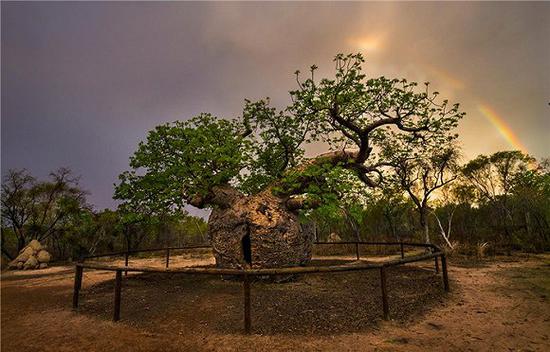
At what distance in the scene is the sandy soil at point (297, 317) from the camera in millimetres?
4719

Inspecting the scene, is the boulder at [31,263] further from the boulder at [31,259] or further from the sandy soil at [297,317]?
the sandy soil at [297,317]

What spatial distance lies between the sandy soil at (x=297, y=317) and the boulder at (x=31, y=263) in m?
14.2

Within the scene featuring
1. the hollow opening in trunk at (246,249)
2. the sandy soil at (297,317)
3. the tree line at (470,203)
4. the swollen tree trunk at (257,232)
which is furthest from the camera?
the tree line at (470,203)

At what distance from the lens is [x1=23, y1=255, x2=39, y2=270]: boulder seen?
20342 millimetres

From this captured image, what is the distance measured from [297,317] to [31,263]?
23338 mm

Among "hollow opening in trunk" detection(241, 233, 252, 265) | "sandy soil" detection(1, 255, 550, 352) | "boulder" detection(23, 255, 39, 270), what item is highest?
"hollow opening in trunk" detection(241, 233, 252, 265)

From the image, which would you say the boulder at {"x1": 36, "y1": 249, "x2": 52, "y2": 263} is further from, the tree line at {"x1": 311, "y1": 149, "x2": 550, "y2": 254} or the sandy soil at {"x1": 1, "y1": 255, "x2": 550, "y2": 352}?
the tree line at {"x1": 311, "y1": 149, "x2": 550, "y2": 254}

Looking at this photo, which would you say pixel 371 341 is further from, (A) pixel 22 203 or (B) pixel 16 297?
(A) pixel 22 203

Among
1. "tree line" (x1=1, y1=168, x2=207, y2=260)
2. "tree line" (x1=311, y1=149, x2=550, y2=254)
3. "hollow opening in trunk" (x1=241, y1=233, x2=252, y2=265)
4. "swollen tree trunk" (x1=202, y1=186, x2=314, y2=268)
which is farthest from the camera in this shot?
"tree line" (x1=1, y1=168, x2=207, y2=260)

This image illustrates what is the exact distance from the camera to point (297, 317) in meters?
6.00

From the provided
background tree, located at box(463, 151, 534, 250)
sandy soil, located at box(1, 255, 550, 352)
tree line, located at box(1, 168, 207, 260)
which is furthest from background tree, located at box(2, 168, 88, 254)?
background tree, located at box(463, 151, 534, 250)

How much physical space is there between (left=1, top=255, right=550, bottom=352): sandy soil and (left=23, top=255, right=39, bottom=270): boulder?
1415cm

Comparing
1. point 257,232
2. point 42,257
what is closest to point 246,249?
point 257,232

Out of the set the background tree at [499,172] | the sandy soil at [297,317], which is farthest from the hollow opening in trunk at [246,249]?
the background tree at [499,172]
